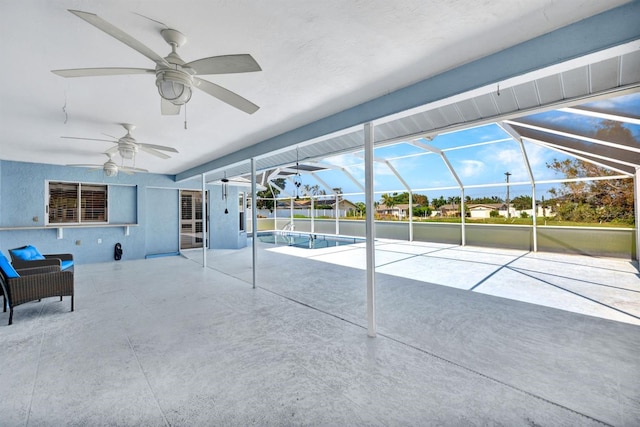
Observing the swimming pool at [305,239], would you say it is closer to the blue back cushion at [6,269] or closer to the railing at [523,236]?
the railing at [523,236]

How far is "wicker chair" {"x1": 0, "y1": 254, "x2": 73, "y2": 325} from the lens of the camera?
3525 mm

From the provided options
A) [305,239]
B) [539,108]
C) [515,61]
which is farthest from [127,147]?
[305,239]

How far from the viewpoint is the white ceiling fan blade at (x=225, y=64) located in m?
1.71

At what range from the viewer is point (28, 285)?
11.9 ft

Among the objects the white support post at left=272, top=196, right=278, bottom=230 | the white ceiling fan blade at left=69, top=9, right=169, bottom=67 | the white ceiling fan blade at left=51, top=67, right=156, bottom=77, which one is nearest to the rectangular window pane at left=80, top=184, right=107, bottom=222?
the white ceiling fan blade at left=51, top=67, right=156, bottom=77

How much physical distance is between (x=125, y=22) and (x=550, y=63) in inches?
115

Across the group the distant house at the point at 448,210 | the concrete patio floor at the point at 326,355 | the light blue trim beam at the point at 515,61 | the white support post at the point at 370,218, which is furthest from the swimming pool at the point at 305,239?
the light blue trim beam at the point at 515,61

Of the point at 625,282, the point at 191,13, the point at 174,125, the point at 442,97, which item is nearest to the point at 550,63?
the point at 442,97

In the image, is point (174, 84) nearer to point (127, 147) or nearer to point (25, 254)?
point (127, 147)

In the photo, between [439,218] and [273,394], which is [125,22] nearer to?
[273,394]

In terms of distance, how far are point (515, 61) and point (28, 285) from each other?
5822 millimetres

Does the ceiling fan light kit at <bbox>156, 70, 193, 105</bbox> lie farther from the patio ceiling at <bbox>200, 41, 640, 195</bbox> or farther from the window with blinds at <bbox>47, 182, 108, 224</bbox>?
the window with blinds at <bbox>47, 182, 108, 224</bbox>

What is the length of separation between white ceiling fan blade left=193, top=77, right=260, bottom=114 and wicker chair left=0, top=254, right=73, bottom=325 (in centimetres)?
359

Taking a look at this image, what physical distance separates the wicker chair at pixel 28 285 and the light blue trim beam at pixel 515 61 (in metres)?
4.24
